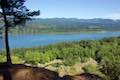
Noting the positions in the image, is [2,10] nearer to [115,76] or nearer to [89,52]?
[115,76]

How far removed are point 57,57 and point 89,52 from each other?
31.5 feet

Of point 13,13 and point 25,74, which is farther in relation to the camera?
point 13,13

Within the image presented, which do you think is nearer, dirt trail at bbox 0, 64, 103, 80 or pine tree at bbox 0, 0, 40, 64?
dirt trail at bbox 0, 64, 103, 80

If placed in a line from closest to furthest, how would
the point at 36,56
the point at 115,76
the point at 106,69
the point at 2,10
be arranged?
1. the point at 2,10
2. the point at 115,76
3. the point at 106,69
4. the point at 36,56

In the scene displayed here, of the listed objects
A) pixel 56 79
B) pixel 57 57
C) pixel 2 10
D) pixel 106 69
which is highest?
pixel 2 10

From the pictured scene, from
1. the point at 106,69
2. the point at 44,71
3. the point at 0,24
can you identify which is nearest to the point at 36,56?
the point at 106,69

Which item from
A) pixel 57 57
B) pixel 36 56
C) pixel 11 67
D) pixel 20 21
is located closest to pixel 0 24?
pixel 20 21

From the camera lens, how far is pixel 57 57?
322 ft

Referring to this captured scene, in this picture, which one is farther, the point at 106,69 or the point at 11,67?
the point at 106,69

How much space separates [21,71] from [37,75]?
2.26ft

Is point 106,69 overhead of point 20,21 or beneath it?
beneath

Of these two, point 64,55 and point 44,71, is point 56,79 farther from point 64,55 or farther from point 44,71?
point 64,55

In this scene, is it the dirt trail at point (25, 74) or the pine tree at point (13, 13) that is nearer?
the dirt trail at point (25, 74)

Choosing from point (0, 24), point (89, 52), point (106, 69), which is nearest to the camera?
point (0, 24)
